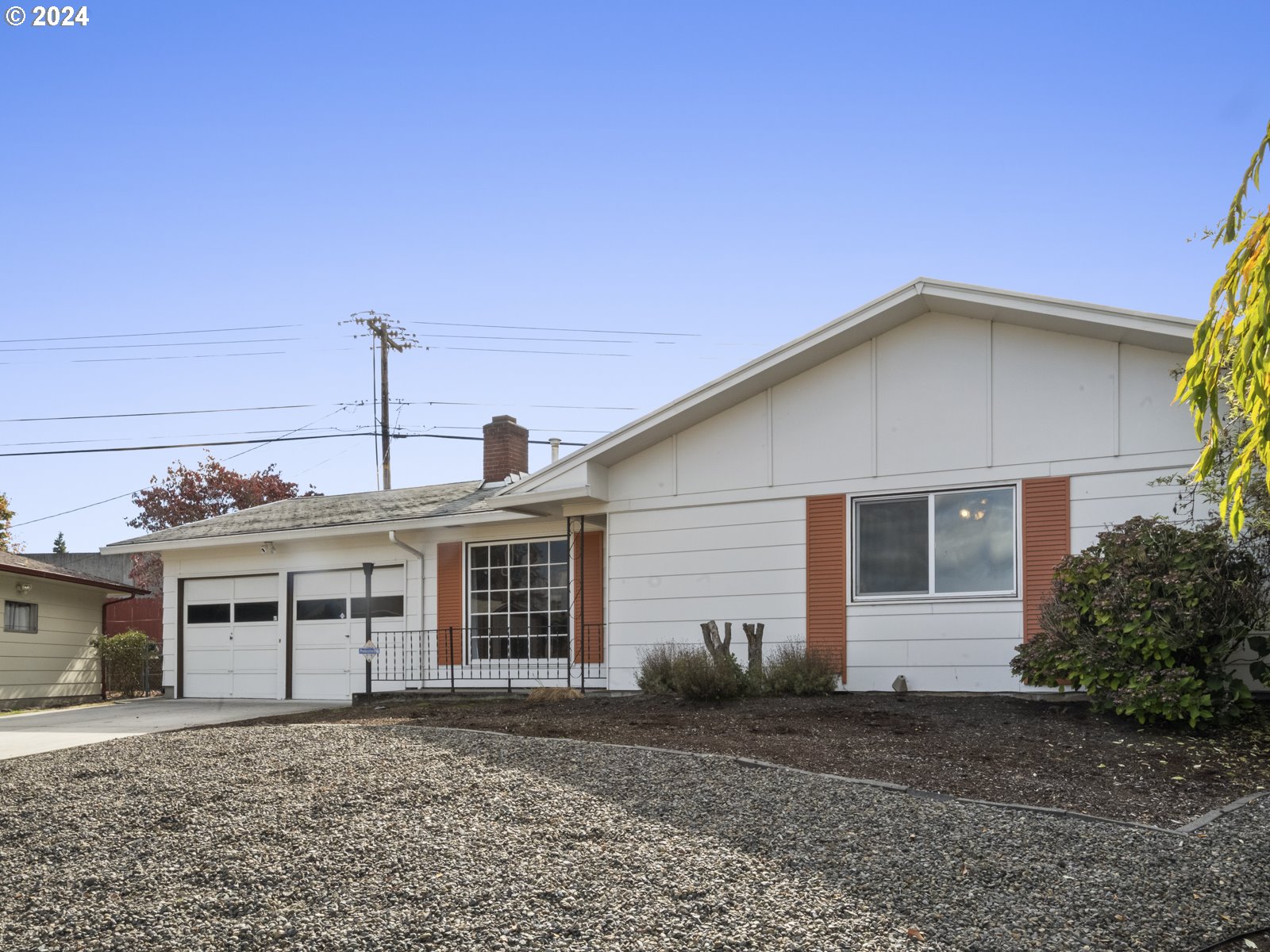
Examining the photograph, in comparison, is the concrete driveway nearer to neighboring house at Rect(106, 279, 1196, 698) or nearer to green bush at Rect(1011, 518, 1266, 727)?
neighboring house at Rect(106, 279, 1196, 698)

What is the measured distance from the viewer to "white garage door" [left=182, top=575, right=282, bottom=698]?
17344 millimetres

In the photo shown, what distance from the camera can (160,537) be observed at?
59.9 ft

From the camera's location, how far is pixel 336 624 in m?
16.7

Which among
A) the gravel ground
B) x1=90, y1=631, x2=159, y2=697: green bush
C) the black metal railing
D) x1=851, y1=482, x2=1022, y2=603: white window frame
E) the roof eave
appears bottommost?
x1=90, y1=631, x2=159, y2=697: green bush

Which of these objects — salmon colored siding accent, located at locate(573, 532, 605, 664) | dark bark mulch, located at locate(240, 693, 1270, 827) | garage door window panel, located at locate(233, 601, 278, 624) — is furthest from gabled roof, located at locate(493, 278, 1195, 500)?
garage door window panel, located at locate(233, 601, 278, 624)

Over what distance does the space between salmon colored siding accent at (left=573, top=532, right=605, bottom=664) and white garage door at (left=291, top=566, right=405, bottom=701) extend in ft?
10.7

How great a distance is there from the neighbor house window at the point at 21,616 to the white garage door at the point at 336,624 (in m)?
6.02

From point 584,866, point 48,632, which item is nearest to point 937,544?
point 584,866

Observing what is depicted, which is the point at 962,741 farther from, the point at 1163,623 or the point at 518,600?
the point at 518,600

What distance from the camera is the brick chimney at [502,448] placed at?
58.3 ft

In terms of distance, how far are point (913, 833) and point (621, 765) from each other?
217 cm

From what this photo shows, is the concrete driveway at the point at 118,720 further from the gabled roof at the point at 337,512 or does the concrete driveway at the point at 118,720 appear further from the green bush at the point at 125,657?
the green bush at the point at 125,657

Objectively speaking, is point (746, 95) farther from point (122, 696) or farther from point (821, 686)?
point (122, 696)

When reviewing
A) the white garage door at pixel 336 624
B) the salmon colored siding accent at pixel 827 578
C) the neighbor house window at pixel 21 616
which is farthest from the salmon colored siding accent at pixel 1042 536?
the neighbor house window at pixel 21 616
